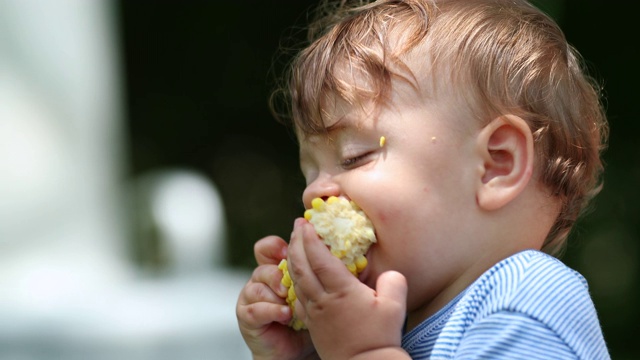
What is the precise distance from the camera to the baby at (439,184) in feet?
4.39

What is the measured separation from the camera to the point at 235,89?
206 inches

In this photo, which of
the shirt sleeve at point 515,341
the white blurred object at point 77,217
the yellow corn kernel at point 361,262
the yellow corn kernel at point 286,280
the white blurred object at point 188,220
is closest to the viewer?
the shirt sleeve at point 515,341

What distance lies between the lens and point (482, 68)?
4.96ft

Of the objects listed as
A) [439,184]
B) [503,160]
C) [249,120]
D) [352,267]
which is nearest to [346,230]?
[352,267]

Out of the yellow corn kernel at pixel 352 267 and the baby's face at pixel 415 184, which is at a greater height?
the baby's face at pixel 415 184

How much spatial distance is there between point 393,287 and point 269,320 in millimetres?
315

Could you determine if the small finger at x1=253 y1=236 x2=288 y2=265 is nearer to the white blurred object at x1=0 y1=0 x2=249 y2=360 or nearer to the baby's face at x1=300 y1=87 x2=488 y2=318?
the baby's face at x1=300 y1=87 x2=488 y2=318

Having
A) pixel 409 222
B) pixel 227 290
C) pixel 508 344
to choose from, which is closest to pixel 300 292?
pixel 409 222

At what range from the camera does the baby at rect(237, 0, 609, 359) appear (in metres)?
1.34

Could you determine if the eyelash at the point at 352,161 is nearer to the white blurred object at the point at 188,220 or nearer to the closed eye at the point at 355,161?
the closed eye at the point at 355,161

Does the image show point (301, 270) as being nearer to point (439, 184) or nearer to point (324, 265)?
point (324, 265)

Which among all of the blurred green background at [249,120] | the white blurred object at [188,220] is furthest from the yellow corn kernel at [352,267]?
the blurred green background at [249,120]

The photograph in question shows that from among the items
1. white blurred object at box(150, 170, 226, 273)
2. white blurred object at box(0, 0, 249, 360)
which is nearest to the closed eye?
white blurred object at box(0, 0, 249, 360)

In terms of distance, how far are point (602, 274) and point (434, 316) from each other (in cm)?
332
